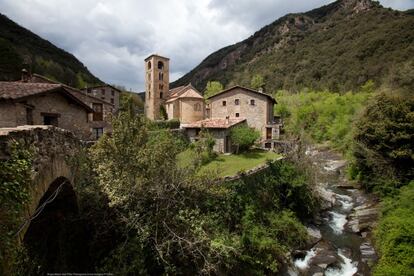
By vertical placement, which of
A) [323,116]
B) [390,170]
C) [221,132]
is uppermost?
[323,116]

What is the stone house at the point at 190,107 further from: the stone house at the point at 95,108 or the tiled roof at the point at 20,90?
the tiled roof at the point at 20,90

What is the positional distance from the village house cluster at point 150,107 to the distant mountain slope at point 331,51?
68.0 feet

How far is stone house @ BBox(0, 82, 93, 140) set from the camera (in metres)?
11.6

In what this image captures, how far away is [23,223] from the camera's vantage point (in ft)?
15.4

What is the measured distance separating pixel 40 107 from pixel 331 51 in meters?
104

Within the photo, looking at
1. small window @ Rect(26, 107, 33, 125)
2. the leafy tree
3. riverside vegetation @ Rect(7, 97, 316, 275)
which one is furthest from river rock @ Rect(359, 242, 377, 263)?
small window @ Rect(26, 107, 33, 125)

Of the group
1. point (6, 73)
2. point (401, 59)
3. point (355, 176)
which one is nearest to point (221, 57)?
point (401, 59)

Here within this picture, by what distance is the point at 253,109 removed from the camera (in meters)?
38.4

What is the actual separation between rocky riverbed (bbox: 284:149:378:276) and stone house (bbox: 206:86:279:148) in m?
12.0

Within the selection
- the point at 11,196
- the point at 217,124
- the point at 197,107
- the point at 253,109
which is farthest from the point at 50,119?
the point at 197,107

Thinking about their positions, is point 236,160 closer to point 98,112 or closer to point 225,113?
point 225,113

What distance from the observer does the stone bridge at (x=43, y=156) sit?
480 cm

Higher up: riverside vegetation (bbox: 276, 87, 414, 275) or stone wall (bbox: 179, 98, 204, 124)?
stone wall (bbox: 179, 98, 204, 124)

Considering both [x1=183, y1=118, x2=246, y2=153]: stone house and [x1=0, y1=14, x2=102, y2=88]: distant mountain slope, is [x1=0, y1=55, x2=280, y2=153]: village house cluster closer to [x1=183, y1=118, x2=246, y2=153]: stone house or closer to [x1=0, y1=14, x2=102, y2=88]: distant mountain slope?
[x1=183, y1=118, x2=246, y2=153]: stone house
